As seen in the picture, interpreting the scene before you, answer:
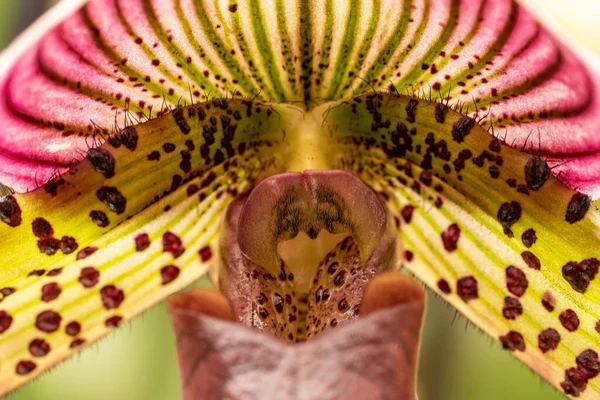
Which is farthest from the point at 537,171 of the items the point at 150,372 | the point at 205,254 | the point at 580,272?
the point at 150,372

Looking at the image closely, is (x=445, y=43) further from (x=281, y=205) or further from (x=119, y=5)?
(x=119, y=5)

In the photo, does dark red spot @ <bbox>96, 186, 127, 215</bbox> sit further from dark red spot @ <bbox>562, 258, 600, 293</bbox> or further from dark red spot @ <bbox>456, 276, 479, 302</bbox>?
dark red spot @ <bbox>562, 258, 600, 293</bbox>

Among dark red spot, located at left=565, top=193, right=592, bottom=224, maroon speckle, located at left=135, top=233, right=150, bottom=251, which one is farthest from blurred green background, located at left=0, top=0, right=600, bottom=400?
dark red spot, located at left=565, top=193, right=592, bottom=224

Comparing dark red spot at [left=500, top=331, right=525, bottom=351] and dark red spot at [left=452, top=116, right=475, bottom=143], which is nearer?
dark red spot at [left=452, top=116, right=475, bottom=143]

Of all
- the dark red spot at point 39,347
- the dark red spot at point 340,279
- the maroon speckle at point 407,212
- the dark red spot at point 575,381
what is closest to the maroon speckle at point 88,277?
the dark red spot at point 39,347

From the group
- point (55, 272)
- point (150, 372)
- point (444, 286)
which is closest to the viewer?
point (55, 272)

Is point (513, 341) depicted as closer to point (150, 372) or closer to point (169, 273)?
point (169, 273)
